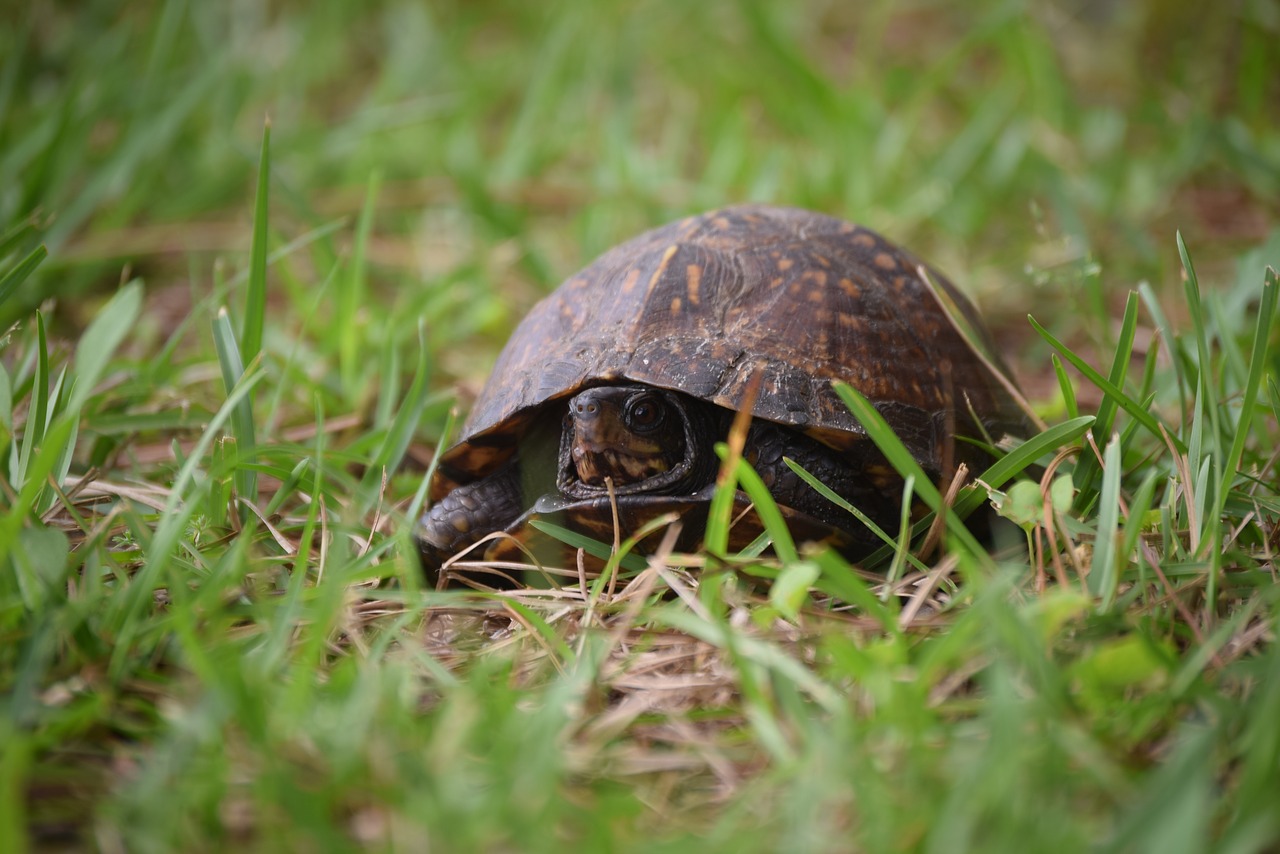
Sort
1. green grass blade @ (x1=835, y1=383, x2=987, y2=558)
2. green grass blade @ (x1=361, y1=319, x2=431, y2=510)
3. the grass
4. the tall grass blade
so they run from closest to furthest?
the grass → green grass blade @ (x1=835, y1=383, x2=987, y2=558) → green grass blade @ (x1=361, y1=319, x2=431, y2=510) → the tall grass blade

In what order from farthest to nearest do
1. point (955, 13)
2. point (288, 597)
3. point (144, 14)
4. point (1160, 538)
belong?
point (955, 13), point (144, 14), point (1160, 538), point (288, 597)

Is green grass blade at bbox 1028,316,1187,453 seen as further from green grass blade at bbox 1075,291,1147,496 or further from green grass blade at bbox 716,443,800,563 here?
green grass blade at bbox 716,443,800,563

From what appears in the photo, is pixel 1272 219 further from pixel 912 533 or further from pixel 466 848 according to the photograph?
pixel 466 848

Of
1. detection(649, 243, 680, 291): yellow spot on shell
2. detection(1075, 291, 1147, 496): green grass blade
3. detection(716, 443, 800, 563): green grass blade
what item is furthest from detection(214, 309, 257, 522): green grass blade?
detection(1075, 291, 1147, 496): green grass blade

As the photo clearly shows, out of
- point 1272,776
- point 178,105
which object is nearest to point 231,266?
point 178,105

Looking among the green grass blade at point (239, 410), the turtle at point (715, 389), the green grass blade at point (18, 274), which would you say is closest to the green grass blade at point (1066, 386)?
the turtle at point (715, 389)

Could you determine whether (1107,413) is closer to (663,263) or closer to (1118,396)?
(1118,396)

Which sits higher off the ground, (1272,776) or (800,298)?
(800,298)

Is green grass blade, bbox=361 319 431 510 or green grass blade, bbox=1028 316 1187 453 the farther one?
green grass blade, bbox=361 319 431 510

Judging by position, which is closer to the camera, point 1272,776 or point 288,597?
point 1272,776
